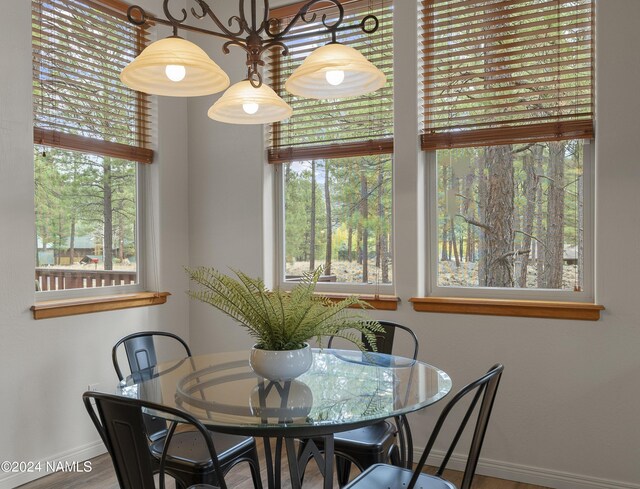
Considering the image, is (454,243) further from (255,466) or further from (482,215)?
(255,466)

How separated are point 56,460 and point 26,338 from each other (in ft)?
2.26

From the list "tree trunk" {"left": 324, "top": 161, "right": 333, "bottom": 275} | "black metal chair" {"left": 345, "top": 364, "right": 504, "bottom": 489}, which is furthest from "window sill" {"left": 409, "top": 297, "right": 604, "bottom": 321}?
"black metal chair" {"left": 345, "top": 364, "right": 504, "bottom": 489}

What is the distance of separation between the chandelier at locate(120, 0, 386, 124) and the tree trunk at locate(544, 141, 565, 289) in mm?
1361

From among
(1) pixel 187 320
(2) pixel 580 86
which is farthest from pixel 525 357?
(1) pixel 187 320

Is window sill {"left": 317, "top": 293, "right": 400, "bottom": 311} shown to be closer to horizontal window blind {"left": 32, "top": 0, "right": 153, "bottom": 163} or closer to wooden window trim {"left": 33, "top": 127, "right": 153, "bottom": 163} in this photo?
wooden window trim {"left": 33, "top": 127, "right": 153, "bottom": 163}

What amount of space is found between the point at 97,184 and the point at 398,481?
2.48 m

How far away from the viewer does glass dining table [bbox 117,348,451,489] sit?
1.48 meters

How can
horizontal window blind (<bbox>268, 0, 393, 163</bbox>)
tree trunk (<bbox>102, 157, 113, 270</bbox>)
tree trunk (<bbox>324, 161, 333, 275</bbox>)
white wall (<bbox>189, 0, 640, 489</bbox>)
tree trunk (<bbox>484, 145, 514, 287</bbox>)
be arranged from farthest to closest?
1. tree trunk (<bbox>324, 161, 333, 275</bbox>)
2. tree trunk (<bbox>102, 157, 113, 270</bbox>)
3. horizontal window blind (<bbox>268, 0, 393, 163</bbox>)
4. tree trunk (<bbox>484, 145, 514, 287</bbox>)
5. white wall (<bbox>189, 0, 640, 489</bbox>)

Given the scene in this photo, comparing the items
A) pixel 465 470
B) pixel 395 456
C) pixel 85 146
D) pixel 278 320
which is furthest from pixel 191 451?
pixel 85 146

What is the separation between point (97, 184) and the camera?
3254 millimetres

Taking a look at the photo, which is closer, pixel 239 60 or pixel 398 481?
pixel 398 481

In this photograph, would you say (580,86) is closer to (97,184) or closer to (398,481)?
(398,481)

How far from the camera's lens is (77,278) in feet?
10.3

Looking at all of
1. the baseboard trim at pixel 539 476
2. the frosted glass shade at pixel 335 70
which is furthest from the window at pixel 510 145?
the frosted glass shade at pixel 335 70
